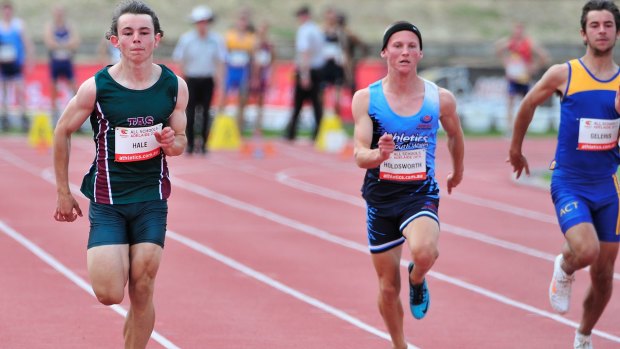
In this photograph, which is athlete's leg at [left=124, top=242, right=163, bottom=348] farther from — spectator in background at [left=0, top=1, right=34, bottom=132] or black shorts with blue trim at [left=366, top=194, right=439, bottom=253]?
spectator in background at [left=0, top=1, right=34, bottom=132]

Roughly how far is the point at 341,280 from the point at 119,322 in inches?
92.1

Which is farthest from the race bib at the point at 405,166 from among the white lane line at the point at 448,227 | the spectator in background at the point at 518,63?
the spectator in background at the point at 518,63

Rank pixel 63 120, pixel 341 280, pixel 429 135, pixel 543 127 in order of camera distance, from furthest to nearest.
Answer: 1. pixel 543 127
2. pixel 341 280
3. pixel 429 135
4. pixel 63 120

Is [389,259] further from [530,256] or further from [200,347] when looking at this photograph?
[530,256]

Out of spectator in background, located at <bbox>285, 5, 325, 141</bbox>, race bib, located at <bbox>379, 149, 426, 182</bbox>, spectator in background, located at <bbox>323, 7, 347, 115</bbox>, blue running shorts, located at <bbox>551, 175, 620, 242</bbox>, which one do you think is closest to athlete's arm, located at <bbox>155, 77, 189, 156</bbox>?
race bib, located at <bbox>379, 149, 426, 182</bbox>

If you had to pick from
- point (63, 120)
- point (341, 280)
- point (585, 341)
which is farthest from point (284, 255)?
point (63, 120)

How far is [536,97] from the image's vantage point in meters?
7.53

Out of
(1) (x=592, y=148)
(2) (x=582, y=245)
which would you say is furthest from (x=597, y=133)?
(2) (x=582, y=245)

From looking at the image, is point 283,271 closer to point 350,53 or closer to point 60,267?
point 60,267

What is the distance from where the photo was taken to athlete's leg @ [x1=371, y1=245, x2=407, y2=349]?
7.04 meters

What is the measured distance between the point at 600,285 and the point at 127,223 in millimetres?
2860

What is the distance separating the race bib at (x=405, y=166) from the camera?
6961 millimetres

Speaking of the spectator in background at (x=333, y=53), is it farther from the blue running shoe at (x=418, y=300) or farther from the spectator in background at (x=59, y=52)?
the blue running shoe at (x=418, y=300)

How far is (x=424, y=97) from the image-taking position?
7051mm
